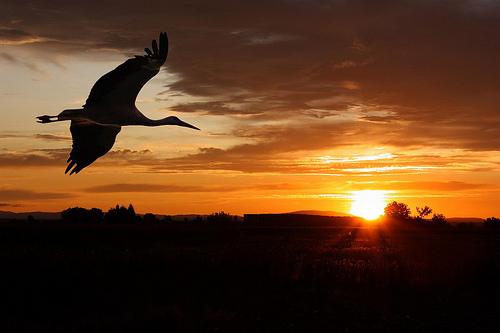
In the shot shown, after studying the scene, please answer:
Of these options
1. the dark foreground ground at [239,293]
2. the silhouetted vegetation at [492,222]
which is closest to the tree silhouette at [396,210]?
the silhouetted vegetation at [492,222]

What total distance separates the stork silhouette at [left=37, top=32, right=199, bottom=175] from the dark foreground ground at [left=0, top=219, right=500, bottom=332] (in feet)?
11.7

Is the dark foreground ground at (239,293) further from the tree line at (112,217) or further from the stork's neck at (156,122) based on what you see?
the tree line at (112,217)

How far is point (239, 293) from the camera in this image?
758 inches

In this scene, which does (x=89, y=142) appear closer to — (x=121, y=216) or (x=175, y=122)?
(x=175, y=122)

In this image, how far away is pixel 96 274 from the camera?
19609 millimetres

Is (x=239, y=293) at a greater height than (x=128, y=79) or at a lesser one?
lesser

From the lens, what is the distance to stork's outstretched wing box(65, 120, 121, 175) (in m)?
14.9

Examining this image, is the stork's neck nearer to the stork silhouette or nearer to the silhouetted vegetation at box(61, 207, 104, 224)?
the stork silhouette

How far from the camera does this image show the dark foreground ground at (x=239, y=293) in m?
15.7

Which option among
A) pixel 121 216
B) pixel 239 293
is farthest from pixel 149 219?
pixel 239 293

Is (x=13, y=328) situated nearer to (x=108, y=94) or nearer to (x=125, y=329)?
(x=125, y=329)

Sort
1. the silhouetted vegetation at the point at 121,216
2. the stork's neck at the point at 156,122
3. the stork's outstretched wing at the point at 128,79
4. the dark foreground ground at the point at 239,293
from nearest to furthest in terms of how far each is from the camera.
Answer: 1. the stork's outstretched wing at the point at 128,79
2. the stork's neck at the point at 156,122
3. the dark foreground ground at the point at 239,293
4. the silhouetted vegetation at the point at 121,216

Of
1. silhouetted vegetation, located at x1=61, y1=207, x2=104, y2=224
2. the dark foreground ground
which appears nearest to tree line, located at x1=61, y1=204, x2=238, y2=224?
silhouetted vegetation, located at x1=61, y1=207, x2=104, y2=224

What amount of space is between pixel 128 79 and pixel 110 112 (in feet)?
3.04
